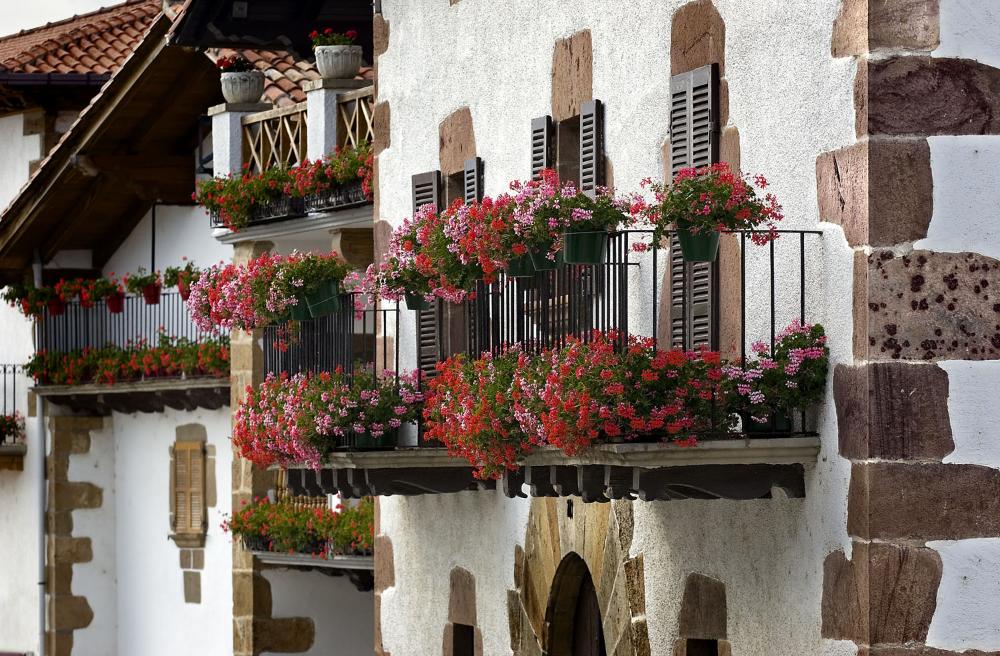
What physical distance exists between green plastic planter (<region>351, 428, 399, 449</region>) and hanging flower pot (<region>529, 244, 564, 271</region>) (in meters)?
3.22

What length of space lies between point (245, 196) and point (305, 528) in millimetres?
2905

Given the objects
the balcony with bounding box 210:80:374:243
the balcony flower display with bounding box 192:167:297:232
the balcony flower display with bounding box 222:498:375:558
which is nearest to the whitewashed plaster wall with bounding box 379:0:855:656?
the balcony with bounding box 210:80:374:243

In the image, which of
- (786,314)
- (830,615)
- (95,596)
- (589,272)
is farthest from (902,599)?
(95,596)

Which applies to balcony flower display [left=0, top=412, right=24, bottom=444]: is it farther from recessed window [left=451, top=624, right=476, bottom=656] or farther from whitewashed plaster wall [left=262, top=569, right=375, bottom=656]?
recessed window [left=451, top=624, right=476, bottom=656]

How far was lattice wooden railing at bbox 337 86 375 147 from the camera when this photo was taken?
17688 millimetres

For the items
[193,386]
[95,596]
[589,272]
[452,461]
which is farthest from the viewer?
[95,596]

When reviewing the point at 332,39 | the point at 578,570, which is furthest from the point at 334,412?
the point at 332,39

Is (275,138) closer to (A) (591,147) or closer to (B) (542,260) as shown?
(A) (591,147)

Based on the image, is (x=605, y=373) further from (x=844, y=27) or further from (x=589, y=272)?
(x=844, y=27)

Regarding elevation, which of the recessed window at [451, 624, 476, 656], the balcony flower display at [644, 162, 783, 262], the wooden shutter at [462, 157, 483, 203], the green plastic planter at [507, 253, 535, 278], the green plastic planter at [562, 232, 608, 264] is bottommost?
the recessed window at [451, 624, 476, 656]

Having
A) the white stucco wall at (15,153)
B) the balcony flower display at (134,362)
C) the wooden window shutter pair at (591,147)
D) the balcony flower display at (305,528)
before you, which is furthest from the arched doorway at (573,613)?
the white stucco wall at (15,153)

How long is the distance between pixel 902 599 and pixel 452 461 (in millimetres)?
4511

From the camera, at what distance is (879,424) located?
922 centimetres

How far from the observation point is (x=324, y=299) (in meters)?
14.1
